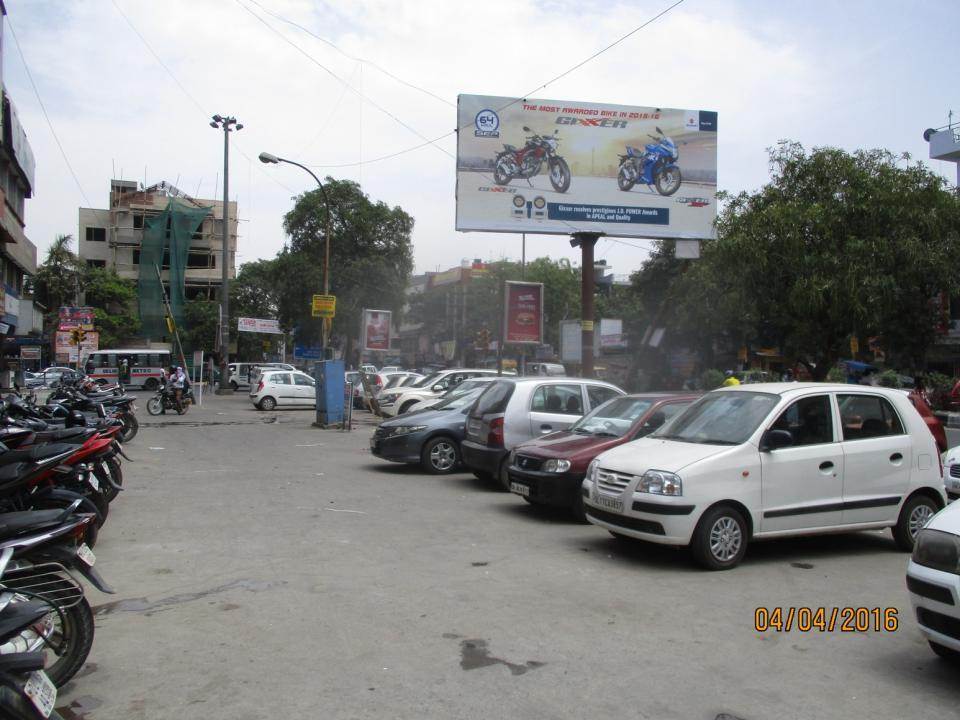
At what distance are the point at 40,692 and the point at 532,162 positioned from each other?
60.2ft

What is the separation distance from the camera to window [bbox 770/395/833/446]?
7.40 m

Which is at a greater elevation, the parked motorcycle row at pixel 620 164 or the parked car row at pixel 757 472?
the parked motorcycle row at pixel 620 164

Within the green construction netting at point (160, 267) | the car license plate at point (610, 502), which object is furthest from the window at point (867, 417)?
the green construction netting at point (160, 267)

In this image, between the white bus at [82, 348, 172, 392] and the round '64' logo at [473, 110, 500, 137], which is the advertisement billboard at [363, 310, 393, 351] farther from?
the white bus at [82, 348, 172, 392]

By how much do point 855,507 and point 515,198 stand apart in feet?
46.0

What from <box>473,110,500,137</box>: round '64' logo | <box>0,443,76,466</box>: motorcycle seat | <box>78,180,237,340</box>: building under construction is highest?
<box>78,180,237,340</box>: building under construction

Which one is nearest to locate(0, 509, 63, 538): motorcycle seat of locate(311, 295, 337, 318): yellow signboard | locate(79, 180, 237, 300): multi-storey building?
locate(311, 295, 337, 318): yellow signboard

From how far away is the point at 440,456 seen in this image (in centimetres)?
1326

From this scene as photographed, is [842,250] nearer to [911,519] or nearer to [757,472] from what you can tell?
[911,519]

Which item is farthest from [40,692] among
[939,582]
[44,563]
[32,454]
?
[939,582]

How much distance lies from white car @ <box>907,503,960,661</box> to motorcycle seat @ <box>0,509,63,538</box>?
478cm

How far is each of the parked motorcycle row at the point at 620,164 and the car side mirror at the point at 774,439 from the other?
14119mm
